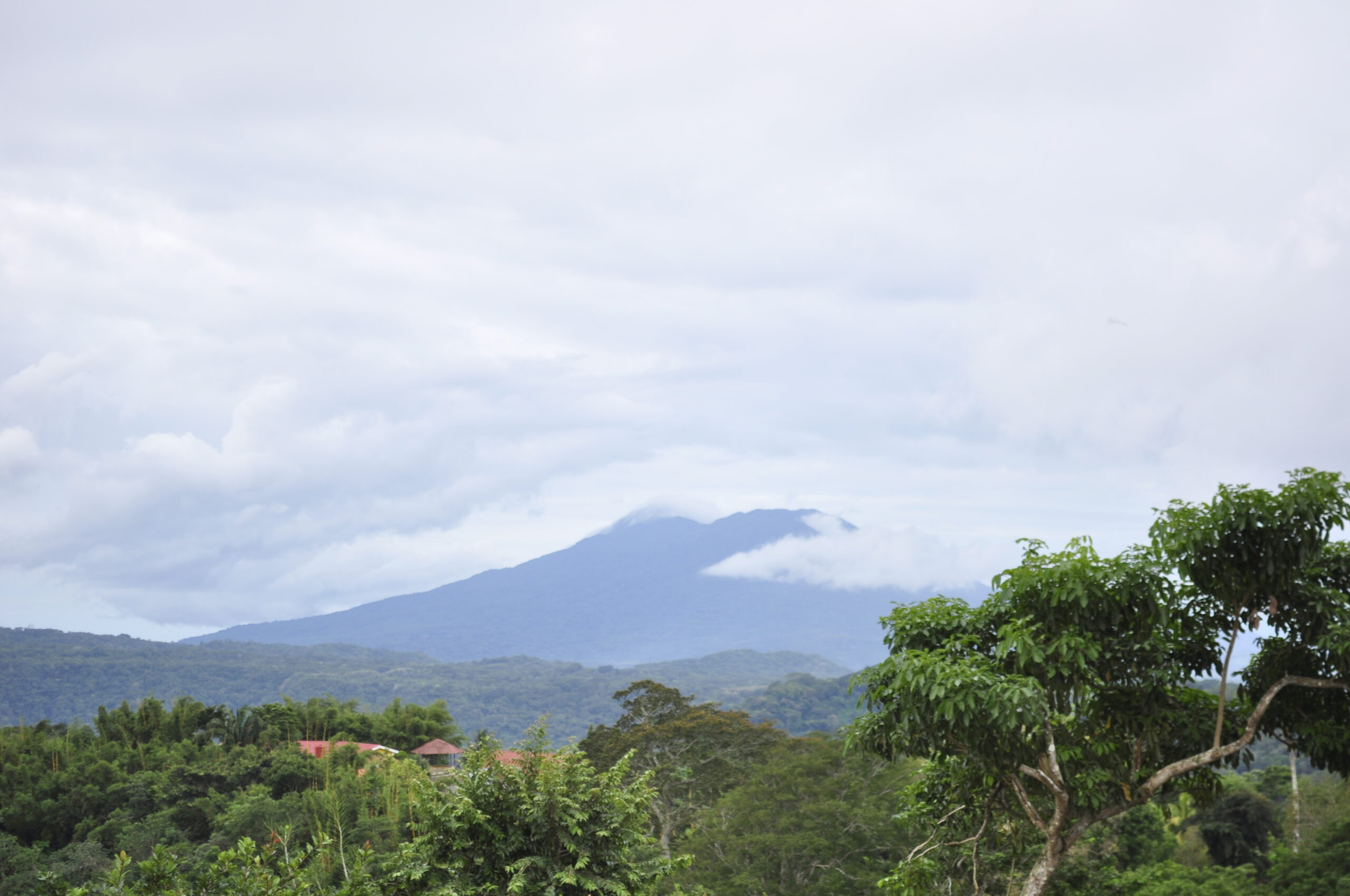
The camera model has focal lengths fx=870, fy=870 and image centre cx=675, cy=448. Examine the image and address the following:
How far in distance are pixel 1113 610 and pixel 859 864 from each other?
52.7ft

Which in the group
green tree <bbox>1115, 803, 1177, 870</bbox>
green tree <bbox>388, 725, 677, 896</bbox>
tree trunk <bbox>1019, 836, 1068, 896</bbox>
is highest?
green tree <bbox>388, 725, 677, 896</bbox>

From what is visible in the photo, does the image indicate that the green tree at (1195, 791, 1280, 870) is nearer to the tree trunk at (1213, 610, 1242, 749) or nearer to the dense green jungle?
the dense green jungle

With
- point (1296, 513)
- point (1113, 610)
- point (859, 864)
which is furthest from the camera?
point (859, 864)

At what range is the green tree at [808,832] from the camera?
1972cm

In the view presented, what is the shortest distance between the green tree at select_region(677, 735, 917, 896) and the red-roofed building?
16158 mm

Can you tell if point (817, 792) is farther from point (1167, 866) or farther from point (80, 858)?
Result: point (80, 858)

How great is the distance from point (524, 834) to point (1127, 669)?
4801 millimetres

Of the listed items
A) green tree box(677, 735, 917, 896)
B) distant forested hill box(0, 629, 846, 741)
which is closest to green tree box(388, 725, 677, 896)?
green tree box(677, 735, 917, 896)

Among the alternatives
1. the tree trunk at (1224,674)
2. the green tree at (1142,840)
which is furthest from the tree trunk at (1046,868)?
the green tree at (1142,840)

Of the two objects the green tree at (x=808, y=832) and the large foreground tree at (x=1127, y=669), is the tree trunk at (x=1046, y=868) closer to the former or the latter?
the large foreground tree at (x=1127, y=669)

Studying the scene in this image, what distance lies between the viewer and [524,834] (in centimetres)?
681

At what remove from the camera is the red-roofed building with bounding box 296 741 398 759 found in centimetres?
3334

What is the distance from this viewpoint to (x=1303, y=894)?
15.9 metres

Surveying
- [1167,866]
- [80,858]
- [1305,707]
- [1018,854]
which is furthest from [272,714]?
[1305,707]
